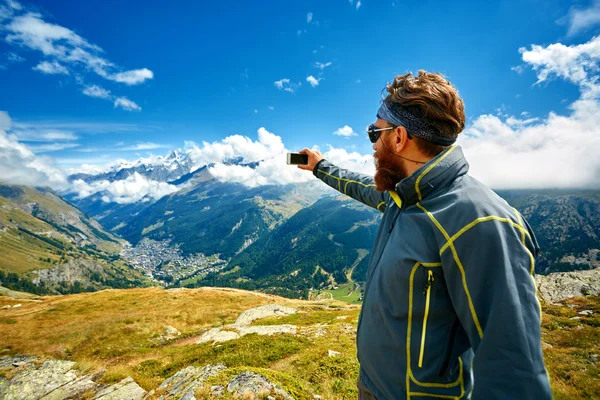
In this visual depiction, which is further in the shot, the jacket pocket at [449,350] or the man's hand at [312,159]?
the man's hand at [312,159]

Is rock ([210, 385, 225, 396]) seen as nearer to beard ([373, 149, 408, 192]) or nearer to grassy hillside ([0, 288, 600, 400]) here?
grassy hillside ([0, 288, 600, 400])

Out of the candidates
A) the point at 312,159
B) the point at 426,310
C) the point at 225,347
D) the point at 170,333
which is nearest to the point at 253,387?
the point at 312,159

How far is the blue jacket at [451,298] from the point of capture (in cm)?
198

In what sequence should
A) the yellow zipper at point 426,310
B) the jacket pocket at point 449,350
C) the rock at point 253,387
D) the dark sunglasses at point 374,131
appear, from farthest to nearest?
the rock at point 253,387 < the dark sunglasses at point 374,131 < the jacket pocket at point 449,350 < the yellow zipper at point 426,310

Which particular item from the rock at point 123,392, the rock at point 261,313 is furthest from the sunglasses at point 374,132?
the rock at point 261,313

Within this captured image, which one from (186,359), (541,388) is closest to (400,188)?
(541,388)

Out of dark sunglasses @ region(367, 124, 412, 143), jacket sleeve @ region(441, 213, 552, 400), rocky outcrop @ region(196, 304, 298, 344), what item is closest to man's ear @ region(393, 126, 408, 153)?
dark sunglasses @ region(367, 124, 412, 143)

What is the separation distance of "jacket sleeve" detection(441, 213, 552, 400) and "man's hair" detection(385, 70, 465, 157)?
47.8 inches

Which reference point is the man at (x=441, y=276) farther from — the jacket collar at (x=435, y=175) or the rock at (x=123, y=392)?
the rock at (x=123, y=392)

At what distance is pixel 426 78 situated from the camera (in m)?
3.05

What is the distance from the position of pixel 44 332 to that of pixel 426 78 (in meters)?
36.6

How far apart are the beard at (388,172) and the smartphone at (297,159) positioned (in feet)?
9.56

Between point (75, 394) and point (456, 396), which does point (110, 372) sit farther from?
point (456, 396)

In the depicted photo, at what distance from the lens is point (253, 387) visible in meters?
7.40
